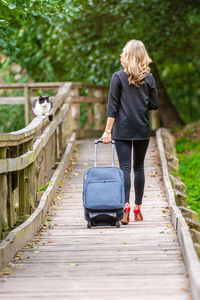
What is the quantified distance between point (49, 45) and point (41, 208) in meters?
8.91

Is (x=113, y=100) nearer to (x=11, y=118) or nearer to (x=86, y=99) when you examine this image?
(x=86, y=99)

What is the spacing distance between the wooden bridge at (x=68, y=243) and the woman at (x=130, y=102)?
810 mm

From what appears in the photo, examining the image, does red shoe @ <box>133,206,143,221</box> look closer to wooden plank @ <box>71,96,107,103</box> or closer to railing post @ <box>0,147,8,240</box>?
railing post @ <box>0,147,8,240</box>

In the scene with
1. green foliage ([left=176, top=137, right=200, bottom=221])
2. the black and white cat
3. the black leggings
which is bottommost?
green foliage ([left=176, top=137, right=200, bottom=221])

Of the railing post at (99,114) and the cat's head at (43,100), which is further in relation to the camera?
the railing post at (99,114)

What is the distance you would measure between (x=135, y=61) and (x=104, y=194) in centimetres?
138

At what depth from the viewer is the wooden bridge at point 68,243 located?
402 centimetres

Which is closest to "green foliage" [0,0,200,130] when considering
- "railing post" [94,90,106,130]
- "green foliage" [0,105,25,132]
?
"railing post" [94,90,106,130]

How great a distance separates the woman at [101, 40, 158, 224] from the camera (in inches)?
235

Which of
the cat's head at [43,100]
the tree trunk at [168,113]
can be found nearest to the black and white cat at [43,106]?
the cat's head at [43,100]

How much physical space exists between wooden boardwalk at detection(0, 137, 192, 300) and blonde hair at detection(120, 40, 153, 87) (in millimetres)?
1576

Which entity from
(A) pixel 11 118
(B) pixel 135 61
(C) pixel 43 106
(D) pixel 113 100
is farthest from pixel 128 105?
(A) pixel 11 118

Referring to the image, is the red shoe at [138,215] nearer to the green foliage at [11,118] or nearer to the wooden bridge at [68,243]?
the wooden bridge at [68,243]

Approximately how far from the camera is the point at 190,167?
1192cm
